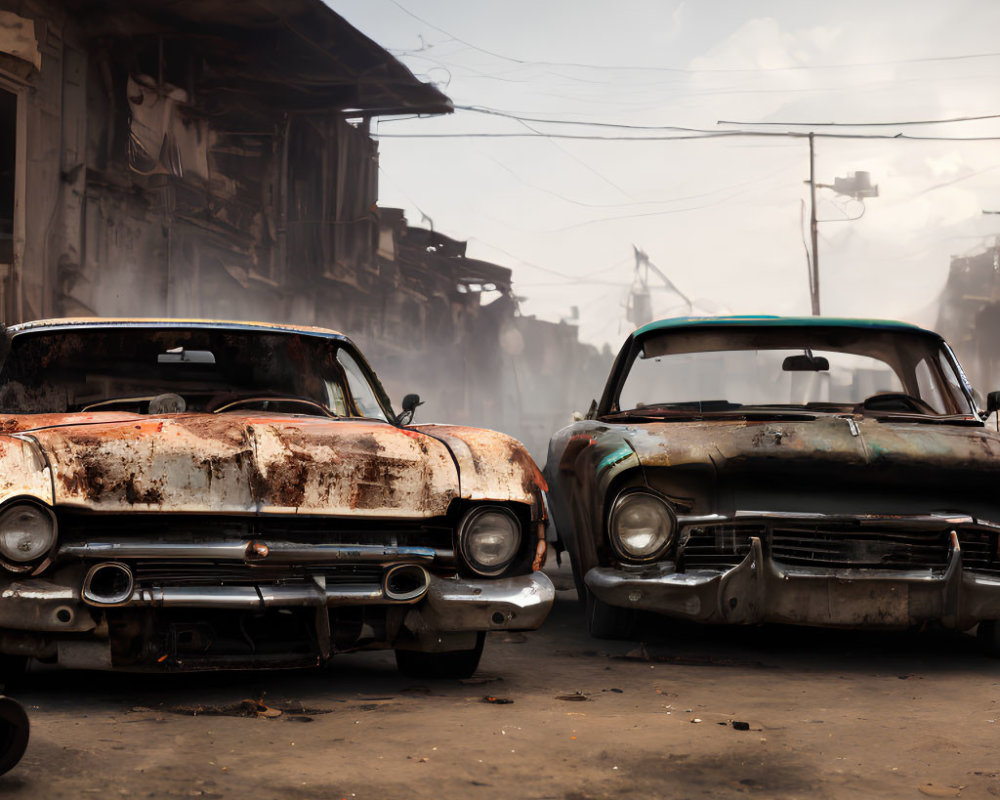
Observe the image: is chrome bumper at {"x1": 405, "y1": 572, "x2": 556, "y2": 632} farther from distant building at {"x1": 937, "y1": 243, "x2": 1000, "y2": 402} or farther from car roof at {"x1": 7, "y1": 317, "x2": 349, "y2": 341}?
distant building at {"x1": 937, "y1": 243, "x2": 1000, "y2": 402}

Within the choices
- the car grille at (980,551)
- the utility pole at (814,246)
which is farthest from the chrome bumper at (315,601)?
the utility pole at (814,246)

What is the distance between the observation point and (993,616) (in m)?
4.59

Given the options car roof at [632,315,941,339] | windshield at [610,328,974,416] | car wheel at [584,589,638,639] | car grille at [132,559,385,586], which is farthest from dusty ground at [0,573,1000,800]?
car roof at [632,315,941,339]

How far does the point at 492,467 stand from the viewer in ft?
13.3

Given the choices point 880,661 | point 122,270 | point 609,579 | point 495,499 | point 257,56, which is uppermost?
point 257,56

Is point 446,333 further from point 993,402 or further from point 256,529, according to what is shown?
point 256,529

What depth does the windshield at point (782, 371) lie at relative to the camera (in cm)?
604

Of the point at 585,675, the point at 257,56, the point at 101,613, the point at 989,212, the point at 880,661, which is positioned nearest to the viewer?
the point at 101,613

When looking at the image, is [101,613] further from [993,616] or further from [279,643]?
[993,616]

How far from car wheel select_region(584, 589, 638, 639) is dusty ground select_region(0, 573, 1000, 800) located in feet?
0.55

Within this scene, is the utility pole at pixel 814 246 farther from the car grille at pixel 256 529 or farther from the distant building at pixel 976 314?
the car grille at pixel 256 529

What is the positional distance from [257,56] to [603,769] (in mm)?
14486

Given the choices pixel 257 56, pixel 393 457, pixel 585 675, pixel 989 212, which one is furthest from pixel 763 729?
pixel 989 212

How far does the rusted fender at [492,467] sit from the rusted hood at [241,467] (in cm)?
6
